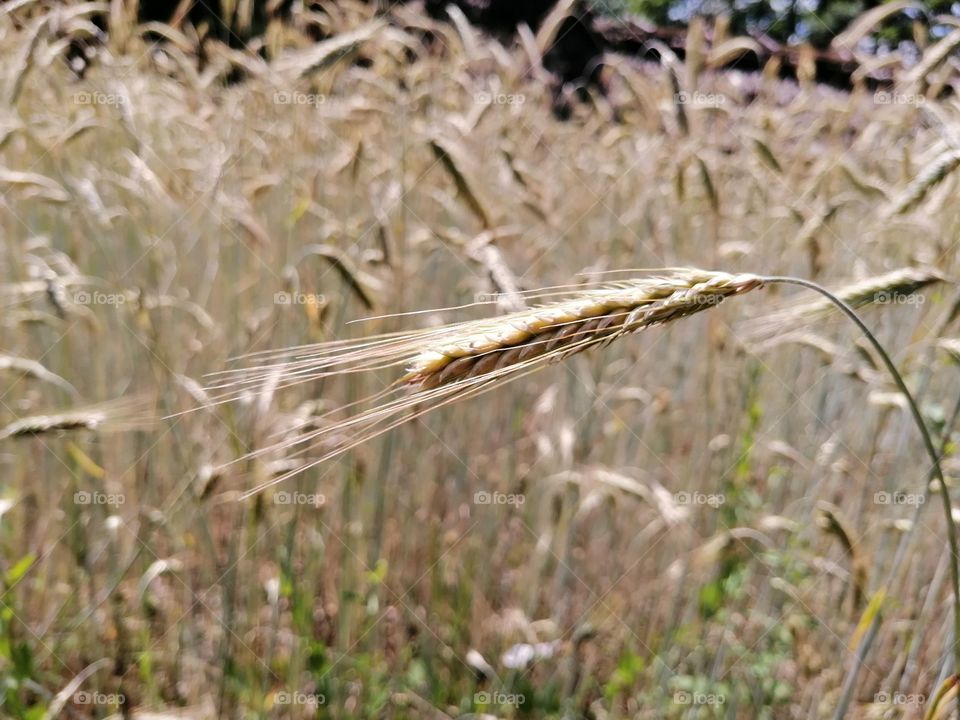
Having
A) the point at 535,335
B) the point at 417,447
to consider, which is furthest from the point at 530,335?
the point at 417,447

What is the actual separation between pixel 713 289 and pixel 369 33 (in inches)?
48.9

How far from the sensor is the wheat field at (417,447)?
1.64m

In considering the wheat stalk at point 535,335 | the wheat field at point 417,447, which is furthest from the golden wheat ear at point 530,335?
the wheat field at point 417,447

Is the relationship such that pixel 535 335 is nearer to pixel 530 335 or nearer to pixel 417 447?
pixel 530 335

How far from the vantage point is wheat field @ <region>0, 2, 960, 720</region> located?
1.64m

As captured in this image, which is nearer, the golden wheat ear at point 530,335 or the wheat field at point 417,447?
the golden wheat ear at point 530,335

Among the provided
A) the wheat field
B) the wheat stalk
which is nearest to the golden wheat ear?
the wheat stalk

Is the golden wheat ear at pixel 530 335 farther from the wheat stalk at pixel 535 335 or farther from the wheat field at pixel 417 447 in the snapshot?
the wheat field at pixel 417 447

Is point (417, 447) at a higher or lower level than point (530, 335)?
lower

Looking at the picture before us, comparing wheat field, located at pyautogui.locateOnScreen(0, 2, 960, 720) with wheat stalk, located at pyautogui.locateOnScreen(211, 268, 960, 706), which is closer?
wheat stalk, located at pyautogui.locateOnScreen(211, 268, 960, 706)

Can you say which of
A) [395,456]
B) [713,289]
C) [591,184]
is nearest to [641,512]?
[395,456]

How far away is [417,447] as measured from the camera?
2.17 metres

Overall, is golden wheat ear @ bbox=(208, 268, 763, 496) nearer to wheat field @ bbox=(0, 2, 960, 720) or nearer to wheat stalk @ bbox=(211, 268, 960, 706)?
wheat stalk @ bbox=(211, 268, 960, 706)

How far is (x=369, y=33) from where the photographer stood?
1.64 meters
